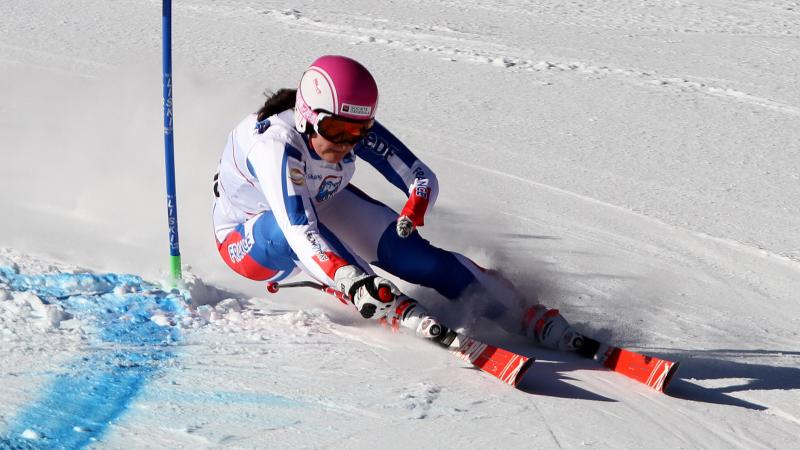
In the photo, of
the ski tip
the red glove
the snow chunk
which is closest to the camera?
the snow chunk

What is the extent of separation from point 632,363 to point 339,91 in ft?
5.37

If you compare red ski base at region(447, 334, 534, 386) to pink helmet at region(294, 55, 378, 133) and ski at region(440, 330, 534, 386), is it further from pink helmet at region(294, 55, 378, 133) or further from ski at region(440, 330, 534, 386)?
pink helmet at region(294, 55, 378, 133)

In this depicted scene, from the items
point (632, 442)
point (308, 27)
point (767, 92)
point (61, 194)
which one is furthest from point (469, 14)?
point (632, 442)

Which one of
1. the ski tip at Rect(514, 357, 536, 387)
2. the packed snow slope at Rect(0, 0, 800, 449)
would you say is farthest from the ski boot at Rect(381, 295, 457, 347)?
the ski tip at Rect(514, 357, 536, 387)

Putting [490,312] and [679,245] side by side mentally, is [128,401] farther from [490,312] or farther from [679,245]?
[679,245]

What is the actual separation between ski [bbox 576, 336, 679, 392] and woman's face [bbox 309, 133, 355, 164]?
4.26 feet

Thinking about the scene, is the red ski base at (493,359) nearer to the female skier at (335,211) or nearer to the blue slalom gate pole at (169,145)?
the female skier at (335,211)

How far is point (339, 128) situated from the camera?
4500 mm

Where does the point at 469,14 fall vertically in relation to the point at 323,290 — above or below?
above

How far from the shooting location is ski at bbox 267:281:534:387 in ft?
13.5

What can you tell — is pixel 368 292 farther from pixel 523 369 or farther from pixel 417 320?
pixel 523 369

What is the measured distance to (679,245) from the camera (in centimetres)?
648

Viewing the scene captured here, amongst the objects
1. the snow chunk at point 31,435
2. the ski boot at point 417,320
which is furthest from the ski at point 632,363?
the snow chunk at point 31,435

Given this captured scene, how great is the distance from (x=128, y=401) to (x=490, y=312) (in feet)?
5.76
